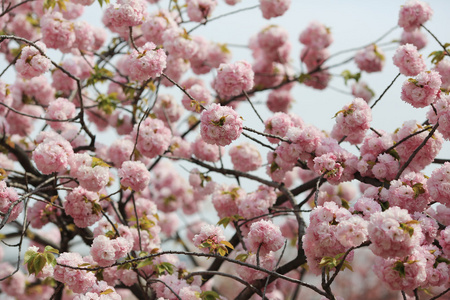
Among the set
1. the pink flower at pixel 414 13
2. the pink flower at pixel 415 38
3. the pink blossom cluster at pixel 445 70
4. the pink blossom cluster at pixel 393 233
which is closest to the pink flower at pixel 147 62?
the pink blossom cluster at pixel 393 233

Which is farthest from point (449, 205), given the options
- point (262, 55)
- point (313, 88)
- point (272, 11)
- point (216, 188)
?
point (262, 55)

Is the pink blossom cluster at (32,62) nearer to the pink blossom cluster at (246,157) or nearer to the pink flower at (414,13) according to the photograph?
the pink blossom cluster at (246,157)

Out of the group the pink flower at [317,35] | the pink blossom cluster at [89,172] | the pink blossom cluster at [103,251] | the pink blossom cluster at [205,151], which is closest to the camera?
the pink blossom cluster at [103,251]

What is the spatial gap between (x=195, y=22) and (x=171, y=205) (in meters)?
2.43

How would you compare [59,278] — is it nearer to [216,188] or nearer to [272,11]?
[216,188]

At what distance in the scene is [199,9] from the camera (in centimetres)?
436

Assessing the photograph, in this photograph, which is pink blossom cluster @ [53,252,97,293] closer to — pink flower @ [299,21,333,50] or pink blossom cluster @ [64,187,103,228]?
pink blossom cluster @ [64,187,103,228]

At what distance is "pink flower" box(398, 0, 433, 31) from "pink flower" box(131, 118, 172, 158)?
2.06 m

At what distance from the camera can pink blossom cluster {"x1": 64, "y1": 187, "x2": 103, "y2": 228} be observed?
3.04m

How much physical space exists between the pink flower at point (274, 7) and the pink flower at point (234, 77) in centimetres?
136

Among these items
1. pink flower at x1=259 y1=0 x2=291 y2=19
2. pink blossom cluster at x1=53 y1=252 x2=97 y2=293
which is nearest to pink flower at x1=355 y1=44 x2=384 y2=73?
pink flower at x1=259 y1=0 x2=291 y2=19

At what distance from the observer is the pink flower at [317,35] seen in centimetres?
542

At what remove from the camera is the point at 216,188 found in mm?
4004

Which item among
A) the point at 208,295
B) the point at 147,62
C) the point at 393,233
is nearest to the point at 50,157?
the point at 147,62
